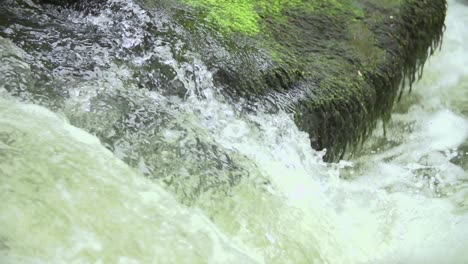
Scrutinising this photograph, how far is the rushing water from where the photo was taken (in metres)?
1.94

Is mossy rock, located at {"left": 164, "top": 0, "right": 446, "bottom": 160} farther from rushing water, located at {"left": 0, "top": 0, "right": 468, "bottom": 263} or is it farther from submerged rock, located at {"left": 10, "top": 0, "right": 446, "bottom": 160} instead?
rushing water, located at {"left": 0, "top": 0, "right": 468, "bottom": 263}

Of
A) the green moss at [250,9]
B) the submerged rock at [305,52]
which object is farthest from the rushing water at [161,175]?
the green moss at [250,9]

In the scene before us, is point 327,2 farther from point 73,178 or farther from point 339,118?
point 73,178

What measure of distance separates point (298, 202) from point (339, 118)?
731mm

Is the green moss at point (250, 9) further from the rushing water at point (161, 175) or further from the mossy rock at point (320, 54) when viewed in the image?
the rushing water at point (161, 175)

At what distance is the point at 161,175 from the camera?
2.40 metres

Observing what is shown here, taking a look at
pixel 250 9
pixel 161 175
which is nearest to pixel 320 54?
pixel 250 9

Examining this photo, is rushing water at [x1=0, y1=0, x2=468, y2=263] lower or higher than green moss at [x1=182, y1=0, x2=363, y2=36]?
lower

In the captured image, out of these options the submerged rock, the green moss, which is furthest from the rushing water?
the green moss

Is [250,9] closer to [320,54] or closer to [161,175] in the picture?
[320,54]

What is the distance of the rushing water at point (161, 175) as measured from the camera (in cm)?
194

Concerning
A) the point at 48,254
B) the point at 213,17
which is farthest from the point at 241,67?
the point at 48,254

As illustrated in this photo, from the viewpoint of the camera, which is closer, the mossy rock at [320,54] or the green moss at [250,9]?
the mossy rock at [320,54]

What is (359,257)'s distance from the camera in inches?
103
